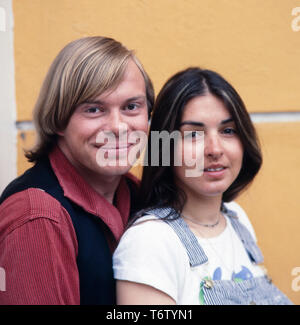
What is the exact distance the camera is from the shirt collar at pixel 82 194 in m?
1.23

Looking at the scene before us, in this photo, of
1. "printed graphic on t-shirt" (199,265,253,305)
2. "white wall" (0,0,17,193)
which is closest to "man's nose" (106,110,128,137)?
"printed graphic on t-shirt" (199,265,253,305)

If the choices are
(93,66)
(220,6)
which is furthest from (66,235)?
(220,6)

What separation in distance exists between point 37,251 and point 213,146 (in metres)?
0.64

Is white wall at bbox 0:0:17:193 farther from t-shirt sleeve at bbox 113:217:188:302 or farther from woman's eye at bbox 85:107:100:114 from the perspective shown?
t-shirt sleeve at bbox 113:217:188:302

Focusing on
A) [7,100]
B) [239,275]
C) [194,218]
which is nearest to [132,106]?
[194,218]

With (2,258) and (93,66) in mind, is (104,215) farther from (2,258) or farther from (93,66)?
(93,66)

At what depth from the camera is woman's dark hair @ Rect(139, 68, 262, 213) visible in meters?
1.29

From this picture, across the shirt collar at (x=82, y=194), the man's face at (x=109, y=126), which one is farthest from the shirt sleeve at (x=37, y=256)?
the man's face at (x=109, y=126)

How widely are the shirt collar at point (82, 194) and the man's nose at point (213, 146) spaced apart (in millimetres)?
401

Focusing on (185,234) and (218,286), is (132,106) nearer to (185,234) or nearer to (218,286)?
(185,234)

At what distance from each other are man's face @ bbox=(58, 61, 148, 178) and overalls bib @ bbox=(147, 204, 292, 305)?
24 centimetres

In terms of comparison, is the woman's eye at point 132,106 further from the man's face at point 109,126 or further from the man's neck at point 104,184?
the man's neck at point 104,184

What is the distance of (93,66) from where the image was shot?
122 centimetres

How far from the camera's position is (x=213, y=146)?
1.25 metres
